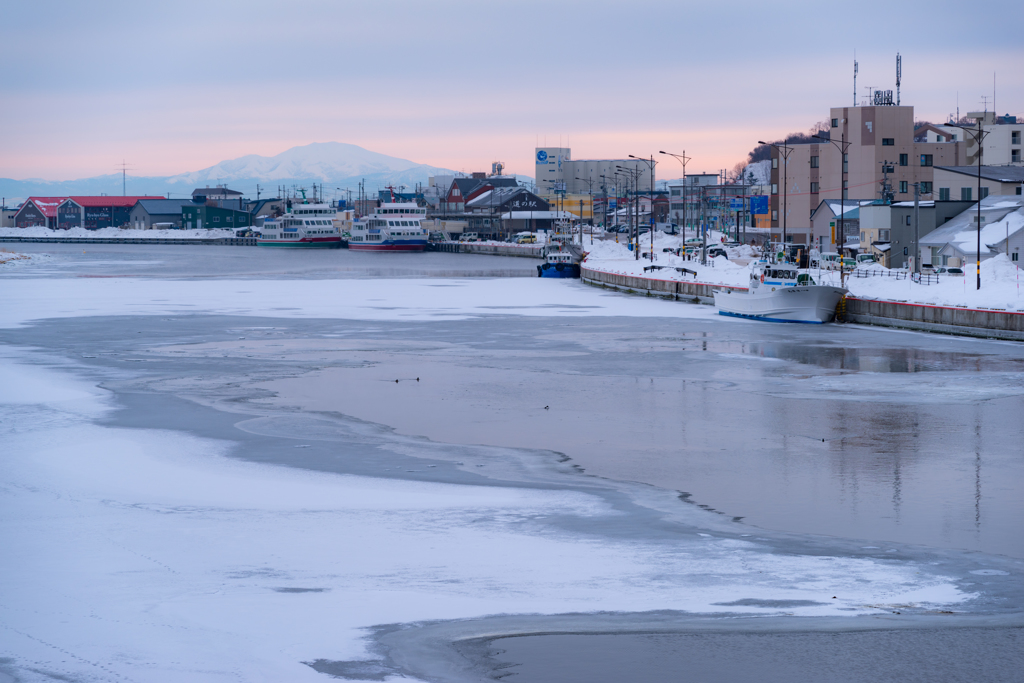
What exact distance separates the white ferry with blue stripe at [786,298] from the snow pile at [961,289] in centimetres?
258

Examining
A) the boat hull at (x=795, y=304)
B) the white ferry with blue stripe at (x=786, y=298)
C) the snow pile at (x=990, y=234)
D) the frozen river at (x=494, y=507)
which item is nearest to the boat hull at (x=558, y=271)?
the snow pile at (x=990, y=234)

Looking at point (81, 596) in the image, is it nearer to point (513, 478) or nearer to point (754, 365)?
point (513, 478)

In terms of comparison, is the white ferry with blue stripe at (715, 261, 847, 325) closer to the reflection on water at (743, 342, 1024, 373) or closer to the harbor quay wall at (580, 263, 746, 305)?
the harbor quay wall at (580, 263, 746, 305)

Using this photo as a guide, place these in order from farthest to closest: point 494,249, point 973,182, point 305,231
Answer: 1. point 305,231
2. point 494,249
3. point 973,182

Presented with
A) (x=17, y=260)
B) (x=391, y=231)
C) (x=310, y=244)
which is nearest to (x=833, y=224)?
(x=391, y=231)

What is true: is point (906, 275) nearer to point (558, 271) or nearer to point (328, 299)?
point (328, 299)

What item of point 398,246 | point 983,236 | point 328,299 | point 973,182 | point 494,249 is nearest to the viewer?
point 328,299

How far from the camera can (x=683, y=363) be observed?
3344 cm

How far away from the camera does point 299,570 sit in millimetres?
12930

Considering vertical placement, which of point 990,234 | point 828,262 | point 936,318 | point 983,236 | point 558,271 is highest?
point 990,234

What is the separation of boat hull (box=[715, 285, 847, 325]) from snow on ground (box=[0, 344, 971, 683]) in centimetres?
3333

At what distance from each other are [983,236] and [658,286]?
1934 cm

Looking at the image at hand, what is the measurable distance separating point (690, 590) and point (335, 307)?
4546 cm

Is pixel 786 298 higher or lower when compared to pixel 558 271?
lower
